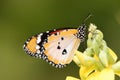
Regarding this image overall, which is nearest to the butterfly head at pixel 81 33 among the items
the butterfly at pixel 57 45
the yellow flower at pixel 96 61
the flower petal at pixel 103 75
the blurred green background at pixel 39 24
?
the butterfly at pixel 57 45

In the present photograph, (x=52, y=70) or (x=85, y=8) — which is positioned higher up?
(x=85, y=8)

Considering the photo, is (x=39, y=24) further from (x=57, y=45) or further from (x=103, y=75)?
(x=103, y=75)

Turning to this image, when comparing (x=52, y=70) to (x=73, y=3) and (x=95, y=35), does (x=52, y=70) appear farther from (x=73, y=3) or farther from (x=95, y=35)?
(x=95, y=35)

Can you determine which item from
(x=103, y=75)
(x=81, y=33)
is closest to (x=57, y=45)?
(x=81, y=33)

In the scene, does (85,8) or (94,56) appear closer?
(94,56)

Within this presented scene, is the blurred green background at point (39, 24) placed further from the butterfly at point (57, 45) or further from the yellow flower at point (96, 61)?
the yellow flower at point (96, 61)

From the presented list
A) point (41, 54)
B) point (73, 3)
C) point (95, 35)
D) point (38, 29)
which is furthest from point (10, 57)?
point (95, 35)

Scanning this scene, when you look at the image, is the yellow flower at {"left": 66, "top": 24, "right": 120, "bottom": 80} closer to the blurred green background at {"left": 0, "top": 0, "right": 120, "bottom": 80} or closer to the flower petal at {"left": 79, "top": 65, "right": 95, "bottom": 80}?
the flower petal at {"left": 79, "top": 65, "right": 95, "bottom": 80}
